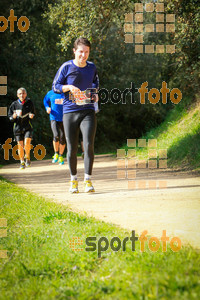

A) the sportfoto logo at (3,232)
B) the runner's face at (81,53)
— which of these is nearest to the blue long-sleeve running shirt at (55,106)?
the runner's face at (81,53)

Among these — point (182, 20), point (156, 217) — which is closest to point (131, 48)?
point (182, 20)

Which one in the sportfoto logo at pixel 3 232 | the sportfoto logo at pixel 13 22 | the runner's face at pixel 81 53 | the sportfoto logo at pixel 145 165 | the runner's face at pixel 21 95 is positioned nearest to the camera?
the sportfoto logo at pixel 3 232

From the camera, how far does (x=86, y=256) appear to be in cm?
389

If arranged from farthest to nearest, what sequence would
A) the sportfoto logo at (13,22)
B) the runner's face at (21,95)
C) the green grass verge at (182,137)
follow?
the sportfoto logo at (13,22) < the runner's face at (21,95) < the green grass verge at (182,137)

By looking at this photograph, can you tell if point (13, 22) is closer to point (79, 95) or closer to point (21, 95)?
point (21, 95)

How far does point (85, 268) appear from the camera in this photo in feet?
12.0

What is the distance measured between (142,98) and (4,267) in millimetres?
21684

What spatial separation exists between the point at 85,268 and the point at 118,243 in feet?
1.57

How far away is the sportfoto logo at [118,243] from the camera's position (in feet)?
12.8

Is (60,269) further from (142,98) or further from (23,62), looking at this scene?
(142,98)

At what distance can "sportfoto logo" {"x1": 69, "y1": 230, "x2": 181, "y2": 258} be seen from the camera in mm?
3891

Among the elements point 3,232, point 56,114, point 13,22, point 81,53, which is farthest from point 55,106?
point 13,22

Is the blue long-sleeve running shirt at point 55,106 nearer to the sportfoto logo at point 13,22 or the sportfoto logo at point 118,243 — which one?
the sportfoto logo at point 118,243

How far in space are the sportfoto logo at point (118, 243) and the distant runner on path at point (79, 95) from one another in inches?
133
